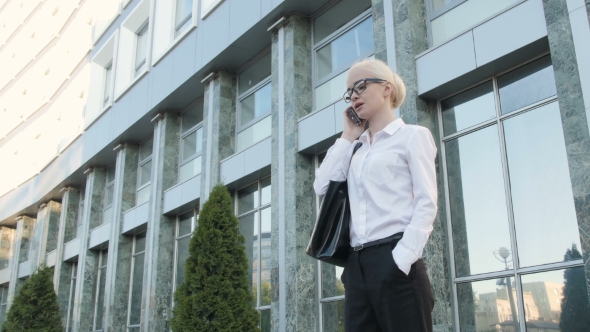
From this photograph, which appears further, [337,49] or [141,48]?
[141,48]

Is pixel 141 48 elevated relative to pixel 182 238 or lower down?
elevated

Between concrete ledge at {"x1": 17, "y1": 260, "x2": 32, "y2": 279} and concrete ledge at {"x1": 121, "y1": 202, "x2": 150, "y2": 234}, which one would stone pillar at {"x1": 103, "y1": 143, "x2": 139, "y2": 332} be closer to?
concrete ledge at {"x1": 121, "y1": 202, "x2": 150, "y2": 234}

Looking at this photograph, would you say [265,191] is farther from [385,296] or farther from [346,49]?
[385,296]

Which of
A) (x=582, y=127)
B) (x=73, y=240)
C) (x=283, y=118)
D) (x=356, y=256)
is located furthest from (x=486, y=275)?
(x=73, y=240)

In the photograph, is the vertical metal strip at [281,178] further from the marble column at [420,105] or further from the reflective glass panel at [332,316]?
the marble column at [420,105]

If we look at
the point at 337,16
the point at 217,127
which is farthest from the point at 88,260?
the point at 337,16

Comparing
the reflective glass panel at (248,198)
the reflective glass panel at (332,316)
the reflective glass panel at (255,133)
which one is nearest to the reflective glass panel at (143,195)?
the reflective glass panel at (248,198)

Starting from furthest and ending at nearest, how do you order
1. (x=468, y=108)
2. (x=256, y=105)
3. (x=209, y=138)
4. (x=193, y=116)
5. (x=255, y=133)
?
(x=193, y=116) < (x=209, y=138) < (x=256, y=105) < (x=255, y=133) < (x=468, y=108)

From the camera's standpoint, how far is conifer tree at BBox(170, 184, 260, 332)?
1024 cm

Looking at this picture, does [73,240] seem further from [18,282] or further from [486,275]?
[486,275]

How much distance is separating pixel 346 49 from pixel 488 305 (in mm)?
5721

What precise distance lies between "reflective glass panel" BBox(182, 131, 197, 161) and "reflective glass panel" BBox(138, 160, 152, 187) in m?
2.57

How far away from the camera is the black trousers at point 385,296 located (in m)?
2.30

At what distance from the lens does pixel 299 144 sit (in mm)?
11453
